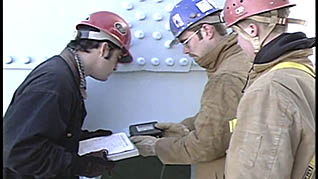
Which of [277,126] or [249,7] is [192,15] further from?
[277,126]

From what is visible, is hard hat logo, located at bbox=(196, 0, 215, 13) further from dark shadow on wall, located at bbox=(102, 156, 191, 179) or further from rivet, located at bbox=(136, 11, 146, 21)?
dark shadow on wall, located at bbox=(102, 156, 191, 179)

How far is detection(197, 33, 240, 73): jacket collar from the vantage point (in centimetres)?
184

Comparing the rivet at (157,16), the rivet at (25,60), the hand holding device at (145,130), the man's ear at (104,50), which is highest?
the rivet at (157,16)

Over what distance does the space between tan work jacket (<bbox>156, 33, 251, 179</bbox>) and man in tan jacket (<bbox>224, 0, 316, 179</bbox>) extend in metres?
0.36

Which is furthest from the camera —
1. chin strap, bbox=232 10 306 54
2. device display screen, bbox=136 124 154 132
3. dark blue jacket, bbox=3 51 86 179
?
device display screen, bbox=136 124 154 132

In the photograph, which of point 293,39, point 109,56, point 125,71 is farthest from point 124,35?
point 293,39

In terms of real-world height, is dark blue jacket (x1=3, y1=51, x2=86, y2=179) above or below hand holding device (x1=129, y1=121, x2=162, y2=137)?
above

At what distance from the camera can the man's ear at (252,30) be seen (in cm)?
141

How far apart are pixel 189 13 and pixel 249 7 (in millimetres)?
520

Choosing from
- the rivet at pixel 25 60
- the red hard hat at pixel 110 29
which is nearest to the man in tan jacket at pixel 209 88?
the red hard hat at pixel 110 29

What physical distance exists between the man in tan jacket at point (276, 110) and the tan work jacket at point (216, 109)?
1.17 ft

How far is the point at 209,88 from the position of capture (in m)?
1.79

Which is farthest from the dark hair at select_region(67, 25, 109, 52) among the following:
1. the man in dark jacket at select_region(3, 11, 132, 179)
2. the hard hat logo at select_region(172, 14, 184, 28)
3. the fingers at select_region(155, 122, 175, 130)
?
the fingers at select_region(155, 122, 175, 130)

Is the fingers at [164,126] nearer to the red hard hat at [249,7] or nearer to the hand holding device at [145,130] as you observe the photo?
the hand holding device at [145,130]
